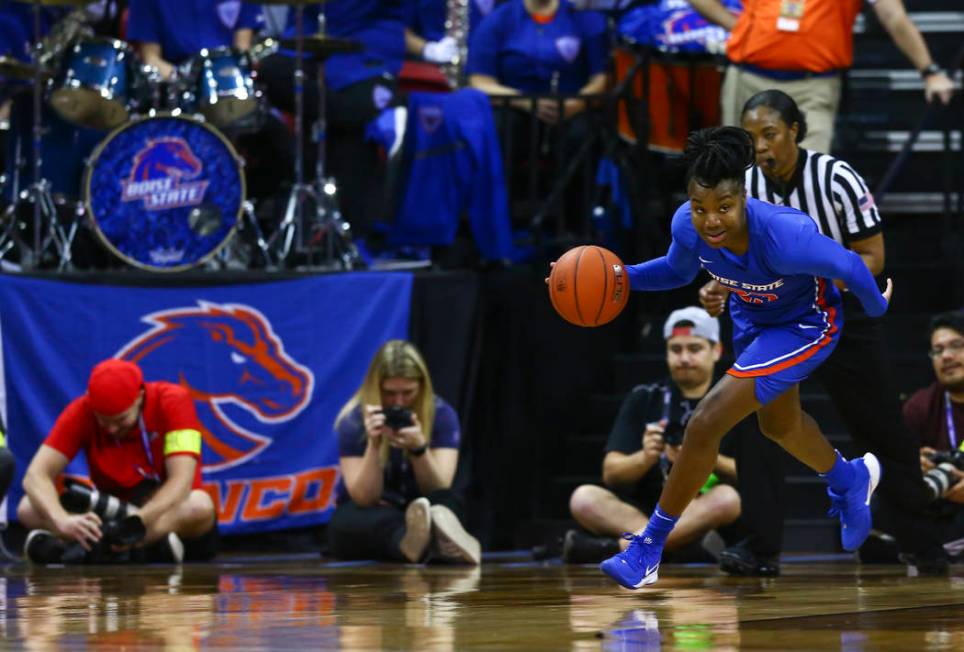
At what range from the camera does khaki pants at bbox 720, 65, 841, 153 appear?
7859 mm

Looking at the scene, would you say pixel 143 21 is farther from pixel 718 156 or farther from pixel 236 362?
pixel 718 156

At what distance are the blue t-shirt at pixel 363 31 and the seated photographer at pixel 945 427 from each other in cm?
322

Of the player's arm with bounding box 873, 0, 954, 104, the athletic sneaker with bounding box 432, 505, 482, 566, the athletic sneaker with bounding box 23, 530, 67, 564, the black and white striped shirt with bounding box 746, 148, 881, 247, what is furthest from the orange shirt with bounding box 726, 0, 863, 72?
the athletic sneaker with bounding box 23, 530, 67, 564

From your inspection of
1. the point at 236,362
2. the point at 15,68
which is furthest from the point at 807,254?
the point at 15,68

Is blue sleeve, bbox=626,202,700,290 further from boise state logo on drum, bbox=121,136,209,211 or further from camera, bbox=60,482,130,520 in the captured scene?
boise state logo on drum, bbox=121,136,209,211

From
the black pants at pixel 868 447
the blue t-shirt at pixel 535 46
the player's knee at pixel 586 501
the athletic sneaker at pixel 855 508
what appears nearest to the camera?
the athletic sneaker at pixel 855 508

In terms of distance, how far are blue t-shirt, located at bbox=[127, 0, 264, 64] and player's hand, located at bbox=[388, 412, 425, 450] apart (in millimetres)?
2677

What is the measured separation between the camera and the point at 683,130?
30.2ft

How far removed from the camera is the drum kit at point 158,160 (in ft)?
27.5

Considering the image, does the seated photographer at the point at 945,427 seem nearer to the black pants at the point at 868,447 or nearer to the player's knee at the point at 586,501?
the black pants at the point at 868,447

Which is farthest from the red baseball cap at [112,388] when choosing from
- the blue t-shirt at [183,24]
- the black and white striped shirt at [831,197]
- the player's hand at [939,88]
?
the player's hand at [939,88]

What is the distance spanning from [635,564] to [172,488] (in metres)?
2.78

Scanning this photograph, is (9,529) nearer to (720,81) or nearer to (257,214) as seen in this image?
(257,214)

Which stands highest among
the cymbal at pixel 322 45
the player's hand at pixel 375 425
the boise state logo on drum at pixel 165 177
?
the cymbal at pixel 322 45
